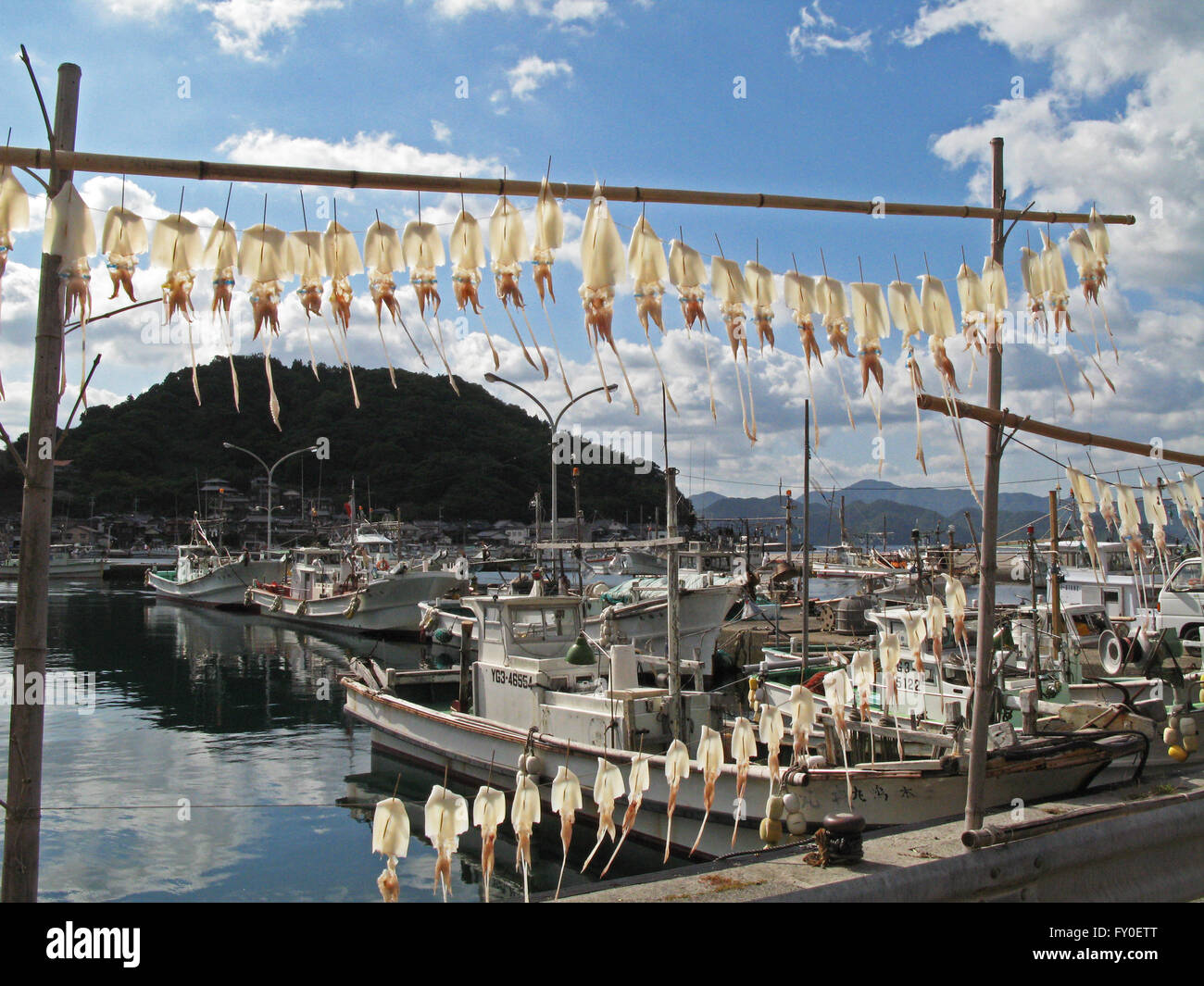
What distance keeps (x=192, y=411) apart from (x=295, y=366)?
13393mm

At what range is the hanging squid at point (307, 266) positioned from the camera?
3.09 m

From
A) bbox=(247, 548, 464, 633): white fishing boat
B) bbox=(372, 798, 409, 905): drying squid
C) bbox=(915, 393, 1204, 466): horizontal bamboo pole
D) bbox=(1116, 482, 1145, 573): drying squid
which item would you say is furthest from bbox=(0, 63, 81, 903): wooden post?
bbox=(247, 548, 464, 633): white fishing boat

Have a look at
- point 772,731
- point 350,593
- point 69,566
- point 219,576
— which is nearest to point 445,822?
point 772,731

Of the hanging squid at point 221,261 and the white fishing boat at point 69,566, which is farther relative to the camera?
the white fishing boat at point 69,566

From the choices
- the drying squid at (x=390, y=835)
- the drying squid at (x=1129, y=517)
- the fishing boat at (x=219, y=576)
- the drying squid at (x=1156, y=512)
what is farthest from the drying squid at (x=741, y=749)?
the fishing boat at (x=219, y=576)

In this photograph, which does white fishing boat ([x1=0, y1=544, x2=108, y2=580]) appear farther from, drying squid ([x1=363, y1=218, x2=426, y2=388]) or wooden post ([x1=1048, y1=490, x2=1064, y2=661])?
drying squid ([x1=363, y1=218, x2=426, y2=388])

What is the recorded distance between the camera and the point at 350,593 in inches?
1738

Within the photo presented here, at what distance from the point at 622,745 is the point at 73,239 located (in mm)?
10989

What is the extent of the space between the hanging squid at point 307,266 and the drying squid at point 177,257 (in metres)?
0.33

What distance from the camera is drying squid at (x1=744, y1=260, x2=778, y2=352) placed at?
3400 millimetres

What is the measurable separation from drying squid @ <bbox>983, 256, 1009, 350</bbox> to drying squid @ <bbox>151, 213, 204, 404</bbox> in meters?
3.48

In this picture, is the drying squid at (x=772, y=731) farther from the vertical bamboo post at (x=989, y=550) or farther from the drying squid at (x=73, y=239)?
the drying squid at (x=73, y=239)

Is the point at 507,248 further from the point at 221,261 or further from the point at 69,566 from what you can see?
the point at 69,566
